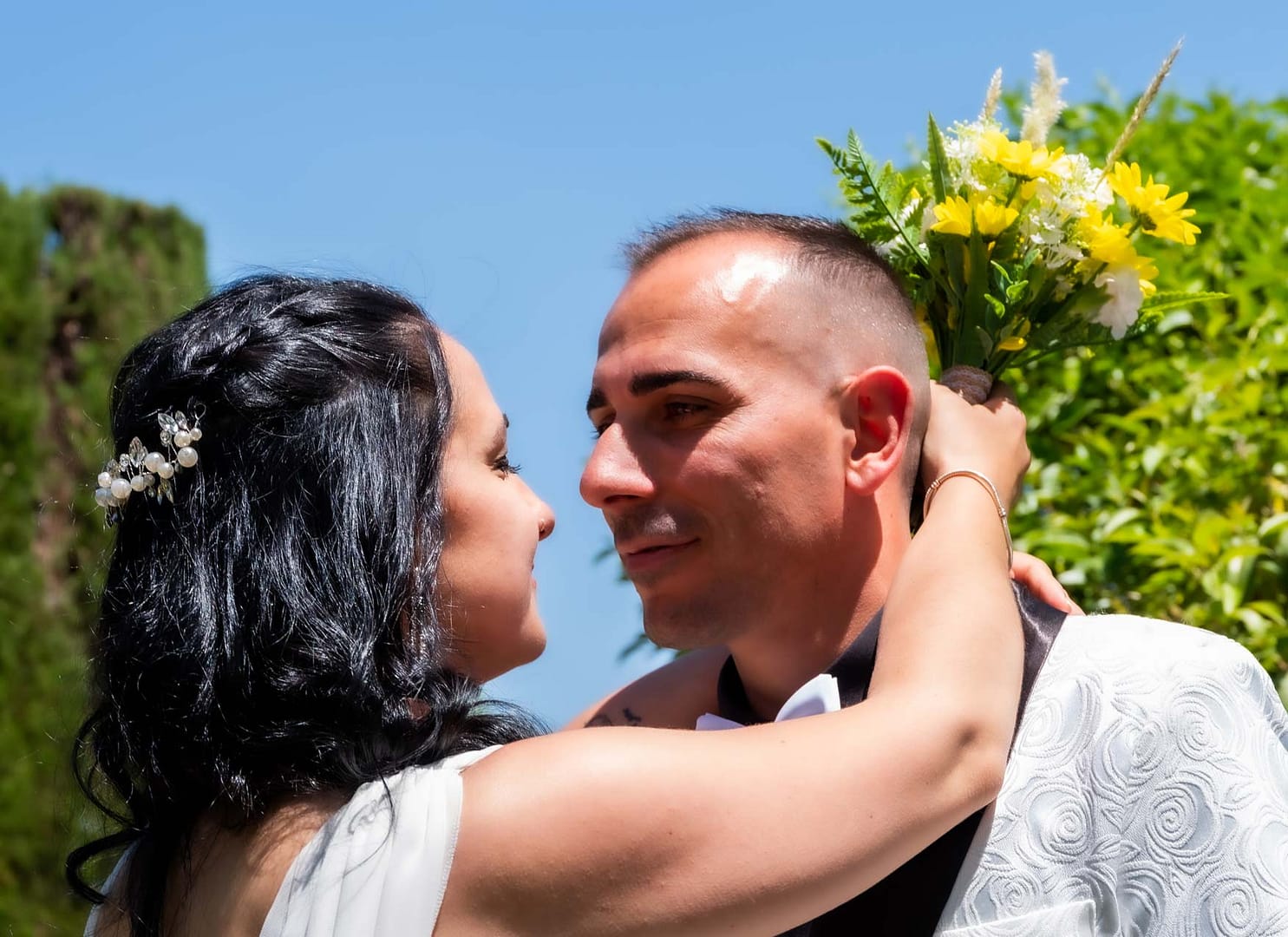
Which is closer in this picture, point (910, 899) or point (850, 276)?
point (910, 899)

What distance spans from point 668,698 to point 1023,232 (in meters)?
1.36

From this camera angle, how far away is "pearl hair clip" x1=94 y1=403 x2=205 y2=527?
2.29m

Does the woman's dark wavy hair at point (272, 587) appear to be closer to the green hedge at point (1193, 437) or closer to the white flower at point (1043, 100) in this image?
the white flower at point (1043, 100)

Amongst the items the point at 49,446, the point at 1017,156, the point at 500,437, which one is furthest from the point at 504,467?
the point at 49,446

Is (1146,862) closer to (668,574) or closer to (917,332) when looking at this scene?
(668,574)

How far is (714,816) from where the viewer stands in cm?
195

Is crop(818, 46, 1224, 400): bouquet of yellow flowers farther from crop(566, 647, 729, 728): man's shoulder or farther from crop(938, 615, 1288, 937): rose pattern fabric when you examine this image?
crop(566, 647, 729, 728): man's shoulder

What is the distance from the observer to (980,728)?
85.1 inches

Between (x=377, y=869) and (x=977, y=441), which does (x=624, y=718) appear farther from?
(x=377, y=869)

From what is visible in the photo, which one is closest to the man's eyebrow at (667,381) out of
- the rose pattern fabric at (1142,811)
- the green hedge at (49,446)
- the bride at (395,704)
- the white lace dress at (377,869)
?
the bride at (395,704)

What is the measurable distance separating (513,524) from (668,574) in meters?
0.50

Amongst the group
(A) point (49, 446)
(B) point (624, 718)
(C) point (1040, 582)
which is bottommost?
(A) point (49, 446)

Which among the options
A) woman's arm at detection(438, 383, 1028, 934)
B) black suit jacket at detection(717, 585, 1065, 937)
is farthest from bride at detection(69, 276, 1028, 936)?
black suit jacket at detection(717, 585, 1065, 937)

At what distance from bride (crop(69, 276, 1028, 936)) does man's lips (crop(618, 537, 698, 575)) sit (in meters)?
0.31
